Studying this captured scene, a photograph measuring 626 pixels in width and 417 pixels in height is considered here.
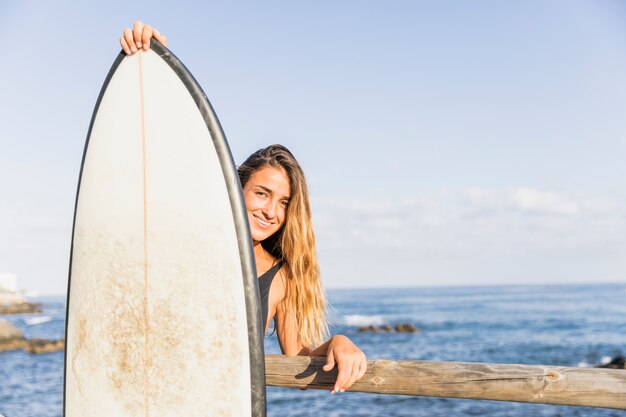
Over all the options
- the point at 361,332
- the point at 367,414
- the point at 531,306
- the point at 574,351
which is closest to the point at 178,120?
the point at 367,414

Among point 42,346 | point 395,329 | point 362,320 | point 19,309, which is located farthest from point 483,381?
point 19,309

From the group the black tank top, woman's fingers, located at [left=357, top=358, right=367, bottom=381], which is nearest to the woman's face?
the black tank top

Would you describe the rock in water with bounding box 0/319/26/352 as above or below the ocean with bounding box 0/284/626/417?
above

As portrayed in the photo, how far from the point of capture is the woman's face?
2568mm

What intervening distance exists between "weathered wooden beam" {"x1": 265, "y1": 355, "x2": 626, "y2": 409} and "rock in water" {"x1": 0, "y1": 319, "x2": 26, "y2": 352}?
73.5ft

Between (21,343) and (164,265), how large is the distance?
23187 mm

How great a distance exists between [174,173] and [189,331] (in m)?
0.55

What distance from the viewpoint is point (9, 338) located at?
2273 cm

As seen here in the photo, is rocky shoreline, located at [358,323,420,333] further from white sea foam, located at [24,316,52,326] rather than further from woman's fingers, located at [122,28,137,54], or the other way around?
woman's fingers, located at [122,28,137,54]

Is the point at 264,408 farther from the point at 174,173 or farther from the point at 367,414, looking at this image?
the point at 367,414

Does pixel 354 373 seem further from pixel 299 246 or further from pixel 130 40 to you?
pixel 130 40

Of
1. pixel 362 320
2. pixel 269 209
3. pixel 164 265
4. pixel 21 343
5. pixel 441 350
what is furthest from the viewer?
pixel 362 320

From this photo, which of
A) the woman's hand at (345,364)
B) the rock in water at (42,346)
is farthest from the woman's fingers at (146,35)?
the rock in water at (42,346)

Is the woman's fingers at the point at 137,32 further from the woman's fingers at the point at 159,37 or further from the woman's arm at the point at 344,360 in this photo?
the woman's arm at the point at 344,360
